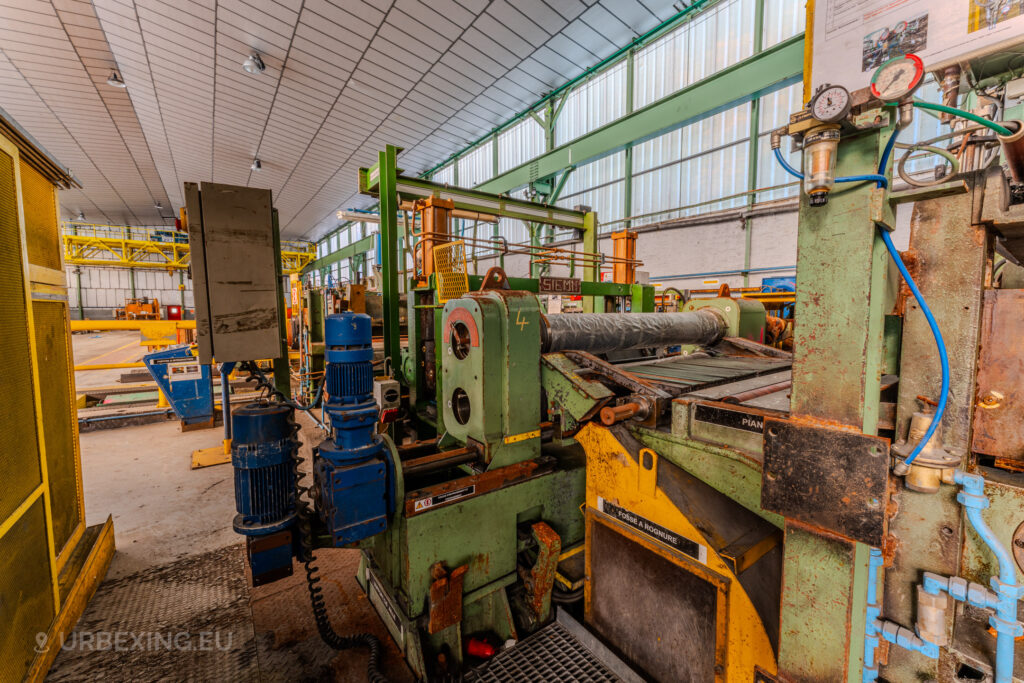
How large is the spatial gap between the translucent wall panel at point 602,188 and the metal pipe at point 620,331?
688cm

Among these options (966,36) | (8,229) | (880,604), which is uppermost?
(966,36)

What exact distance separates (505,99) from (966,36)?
31.3 feet

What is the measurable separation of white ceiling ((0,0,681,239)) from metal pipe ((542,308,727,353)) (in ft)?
20.4

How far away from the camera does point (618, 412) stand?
1.74 metres

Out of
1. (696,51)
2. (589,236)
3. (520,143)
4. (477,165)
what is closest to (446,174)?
(477,165)

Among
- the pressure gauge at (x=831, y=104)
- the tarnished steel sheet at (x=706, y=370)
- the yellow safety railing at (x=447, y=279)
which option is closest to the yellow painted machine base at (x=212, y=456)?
the yellow safety railing at (x=447, y=279)

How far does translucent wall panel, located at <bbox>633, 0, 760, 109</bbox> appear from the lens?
664 centimetres

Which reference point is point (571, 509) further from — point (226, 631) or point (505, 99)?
point (505, 99)

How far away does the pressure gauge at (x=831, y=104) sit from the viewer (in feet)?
3.14

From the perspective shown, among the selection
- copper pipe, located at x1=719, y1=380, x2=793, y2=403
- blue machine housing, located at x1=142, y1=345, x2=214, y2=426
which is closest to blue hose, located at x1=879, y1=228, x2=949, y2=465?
copper pipe, located at x1=719, y1=380, x2=793, y2=403

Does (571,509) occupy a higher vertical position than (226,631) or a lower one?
higher

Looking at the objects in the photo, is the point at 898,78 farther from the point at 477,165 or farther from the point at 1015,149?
the point at 477,165

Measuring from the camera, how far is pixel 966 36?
4.70 feet

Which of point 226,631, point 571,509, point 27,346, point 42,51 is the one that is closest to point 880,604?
point 571,509
